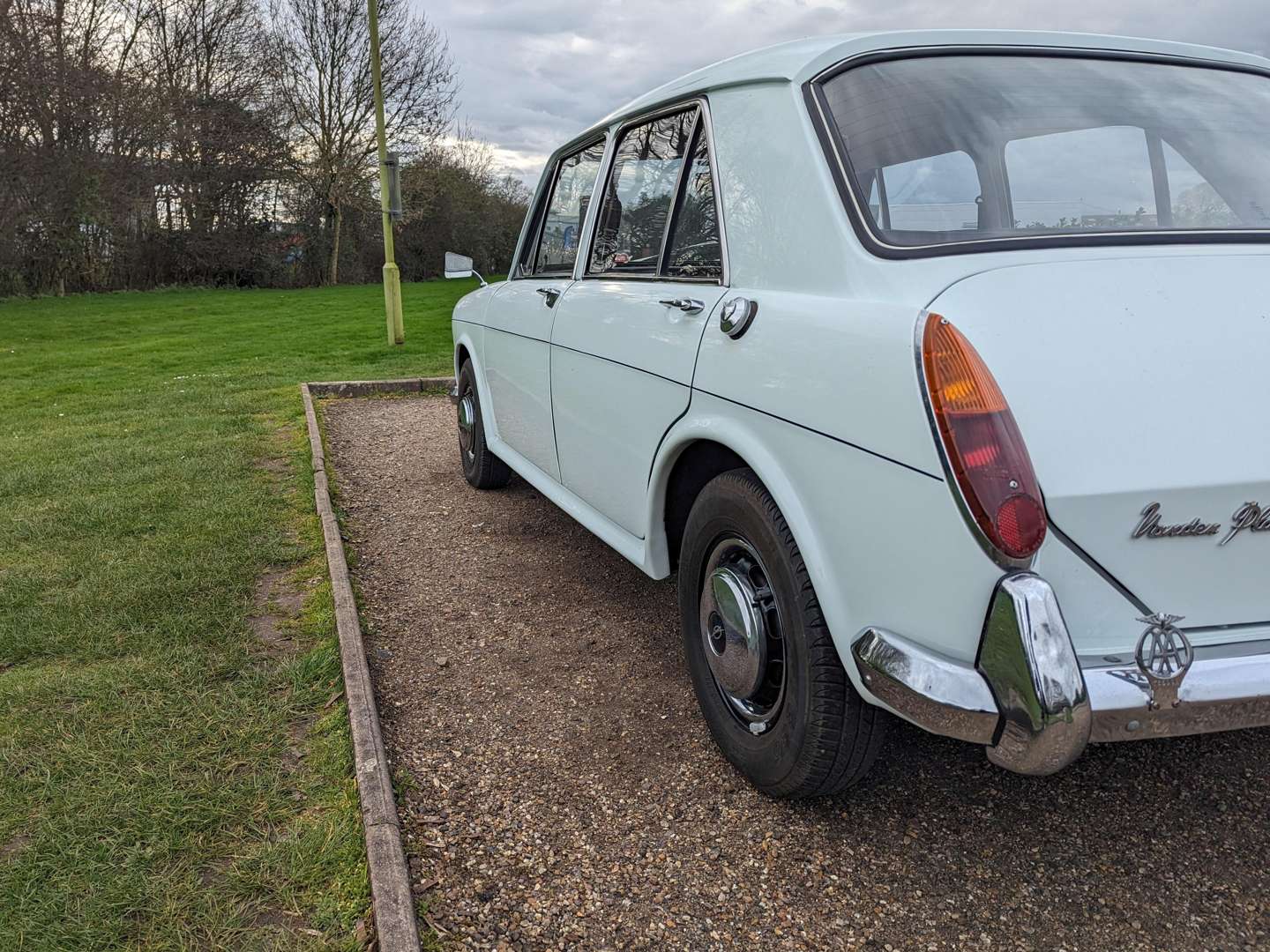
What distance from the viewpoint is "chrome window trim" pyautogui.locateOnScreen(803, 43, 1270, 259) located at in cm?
211

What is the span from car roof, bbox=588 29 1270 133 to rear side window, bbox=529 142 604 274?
100 cm

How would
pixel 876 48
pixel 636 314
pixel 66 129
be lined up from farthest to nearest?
pixel 66 129
pixel 636 314
pixel 876 48

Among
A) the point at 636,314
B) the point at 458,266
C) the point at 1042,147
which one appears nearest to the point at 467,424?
the point at 458,266

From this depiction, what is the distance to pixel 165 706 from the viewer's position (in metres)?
2.92

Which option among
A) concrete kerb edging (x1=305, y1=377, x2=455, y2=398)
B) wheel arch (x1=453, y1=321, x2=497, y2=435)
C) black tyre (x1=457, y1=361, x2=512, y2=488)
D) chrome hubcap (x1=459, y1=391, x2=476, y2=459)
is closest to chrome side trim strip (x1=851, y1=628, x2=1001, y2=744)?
wheel arch (x1=453, y1=321, x2=497, y2=435)

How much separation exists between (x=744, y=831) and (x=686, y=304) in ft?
4.61

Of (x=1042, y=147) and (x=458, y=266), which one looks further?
(x=458, y=266)

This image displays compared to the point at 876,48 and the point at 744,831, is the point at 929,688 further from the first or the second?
the point at 876,48

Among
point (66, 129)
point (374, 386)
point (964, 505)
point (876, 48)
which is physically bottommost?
point (374, 386)

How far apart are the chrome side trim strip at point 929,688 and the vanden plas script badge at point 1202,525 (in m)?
0.41

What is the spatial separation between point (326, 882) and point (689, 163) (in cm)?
221

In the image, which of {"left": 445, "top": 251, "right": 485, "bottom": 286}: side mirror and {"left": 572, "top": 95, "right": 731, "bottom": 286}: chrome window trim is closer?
{"left": 572, "top": 95, "right": 731, "bottom": 286}: chrome window trim

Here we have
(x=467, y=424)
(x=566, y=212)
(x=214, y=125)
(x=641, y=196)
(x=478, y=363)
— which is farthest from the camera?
(x=214, y=125)

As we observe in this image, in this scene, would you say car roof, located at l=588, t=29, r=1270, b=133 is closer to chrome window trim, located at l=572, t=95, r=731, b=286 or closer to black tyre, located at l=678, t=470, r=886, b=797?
chrome window trim, located at l=572, t=95, r=731, b=286
